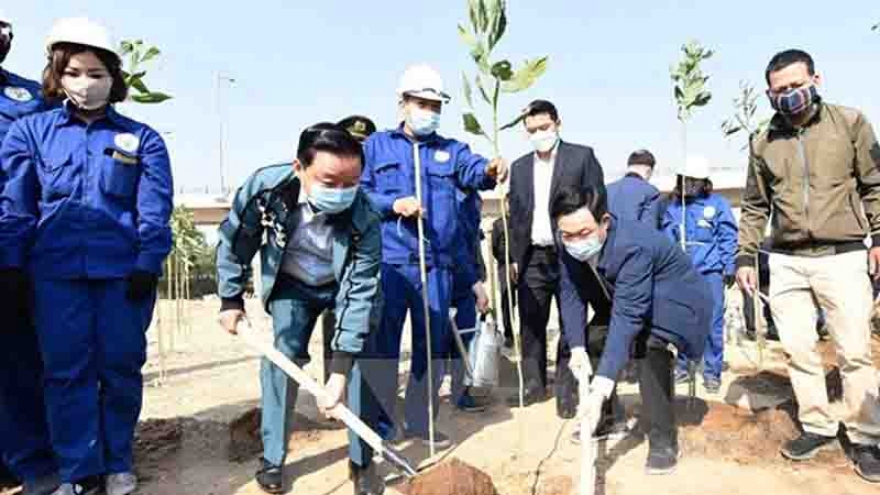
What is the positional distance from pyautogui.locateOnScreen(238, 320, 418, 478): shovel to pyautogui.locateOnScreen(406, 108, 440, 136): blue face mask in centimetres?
136

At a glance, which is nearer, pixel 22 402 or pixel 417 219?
pixel 22 402

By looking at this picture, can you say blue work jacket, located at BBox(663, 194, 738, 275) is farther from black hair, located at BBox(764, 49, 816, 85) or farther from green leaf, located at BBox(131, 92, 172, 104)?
green leaf, located at BBox(131, 92, 172, 104)

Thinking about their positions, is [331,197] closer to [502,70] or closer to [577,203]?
[577,203]

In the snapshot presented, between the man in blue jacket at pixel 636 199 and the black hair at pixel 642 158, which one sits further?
the black hair at pixel 642 158

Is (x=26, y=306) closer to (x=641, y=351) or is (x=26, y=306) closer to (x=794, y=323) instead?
(x=641, y=351)

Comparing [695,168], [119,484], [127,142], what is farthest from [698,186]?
[119,484]

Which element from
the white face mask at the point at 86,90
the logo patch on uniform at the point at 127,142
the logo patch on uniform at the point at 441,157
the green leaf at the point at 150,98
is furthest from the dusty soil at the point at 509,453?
the green leaf at the point at 150,98

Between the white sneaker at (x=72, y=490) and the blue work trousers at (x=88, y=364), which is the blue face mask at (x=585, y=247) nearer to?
the blue work trousers at (x=88, y=364)

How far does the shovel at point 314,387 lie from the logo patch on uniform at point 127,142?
0.88 metres

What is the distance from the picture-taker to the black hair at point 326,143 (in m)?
2.64

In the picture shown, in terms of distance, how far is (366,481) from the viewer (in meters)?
3.00

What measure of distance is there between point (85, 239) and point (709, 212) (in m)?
4.42

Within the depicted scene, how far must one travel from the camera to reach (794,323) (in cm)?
346

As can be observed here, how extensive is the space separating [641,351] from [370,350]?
1.39 meters
